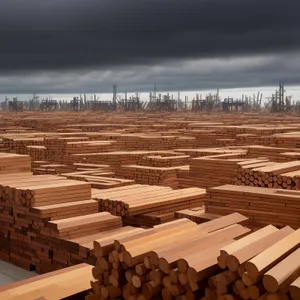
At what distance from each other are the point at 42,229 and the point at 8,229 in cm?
122

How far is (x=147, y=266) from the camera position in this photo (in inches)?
182

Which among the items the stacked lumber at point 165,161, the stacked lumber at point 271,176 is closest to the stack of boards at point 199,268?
the stacked lumber at point 271,176

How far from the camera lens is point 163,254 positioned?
4.56 metres

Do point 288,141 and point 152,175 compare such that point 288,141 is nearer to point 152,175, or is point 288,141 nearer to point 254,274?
point 152,175

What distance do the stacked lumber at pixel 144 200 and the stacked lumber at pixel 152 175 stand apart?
259 cm

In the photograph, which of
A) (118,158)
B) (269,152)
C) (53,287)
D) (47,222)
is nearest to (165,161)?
(118,158)

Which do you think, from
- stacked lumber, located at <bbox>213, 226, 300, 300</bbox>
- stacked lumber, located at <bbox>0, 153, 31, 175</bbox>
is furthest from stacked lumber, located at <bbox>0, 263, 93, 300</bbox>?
stacked lumber, located at <bbox>0, 153, 31, 175</bbox>

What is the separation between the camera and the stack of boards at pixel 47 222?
785 centimetres

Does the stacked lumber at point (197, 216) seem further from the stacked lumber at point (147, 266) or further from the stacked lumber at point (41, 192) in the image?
the stacked lumber at point (147, 266)

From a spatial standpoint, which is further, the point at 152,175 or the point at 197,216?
the point at 152,175

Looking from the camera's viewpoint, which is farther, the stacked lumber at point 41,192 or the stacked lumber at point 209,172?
the stacked lumber at point 209,172

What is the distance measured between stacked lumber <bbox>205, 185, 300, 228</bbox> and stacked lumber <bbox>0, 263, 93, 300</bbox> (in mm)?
3117

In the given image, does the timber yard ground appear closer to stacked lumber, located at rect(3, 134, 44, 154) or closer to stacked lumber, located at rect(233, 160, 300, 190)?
stacked lumber, located at rect(233, 160, 300, 190)

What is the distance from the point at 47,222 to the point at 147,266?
391cm
